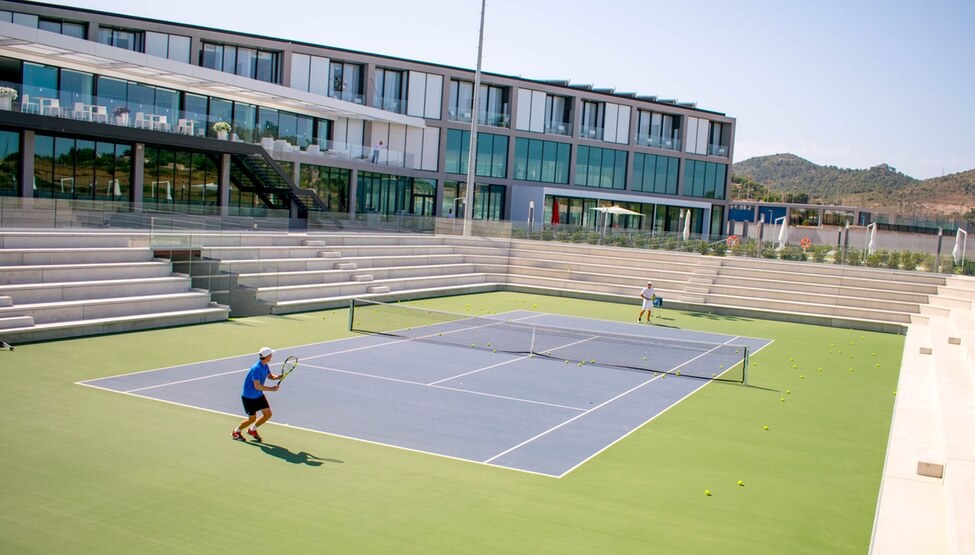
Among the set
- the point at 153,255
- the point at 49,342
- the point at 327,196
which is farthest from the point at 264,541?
the point at 327,196

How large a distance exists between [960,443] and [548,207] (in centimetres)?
5156

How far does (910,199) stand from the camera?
13062 cm

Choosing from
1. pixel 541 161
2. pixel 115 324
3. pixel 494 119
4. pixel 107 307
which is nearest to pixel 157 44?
pixel 494 119

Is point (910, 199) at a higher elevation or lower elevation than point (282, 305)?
higher

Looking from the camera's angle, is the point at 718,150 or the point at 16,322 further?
the point at 718,150

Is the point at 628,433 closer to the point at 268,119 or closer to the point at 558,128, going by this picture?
the point at 268,119

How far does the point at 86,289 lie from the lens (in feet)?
70.5

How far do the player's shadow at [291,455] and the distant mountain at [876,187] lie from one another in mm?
94595

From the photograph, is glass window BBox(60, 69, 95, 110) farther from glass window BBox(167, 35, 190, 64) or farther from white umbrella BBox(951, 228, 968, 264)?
white umbrella BBox(951, 228, 968, 264)

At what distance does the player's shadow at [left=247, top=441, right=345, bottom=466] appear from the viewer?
11969 millimetres

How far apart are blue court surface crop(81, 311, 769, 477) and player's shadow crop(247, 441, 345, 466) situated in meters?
0.68

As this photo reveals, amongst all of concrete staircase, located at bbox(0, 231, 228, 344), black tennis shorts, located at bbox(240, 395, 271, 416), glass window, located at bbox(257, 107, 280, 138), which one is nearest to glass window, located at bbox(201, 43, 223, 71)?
glass window, located at bbox(257, 107, 280, 138)

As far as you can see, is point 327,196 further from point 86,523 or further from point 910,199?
point 910,199

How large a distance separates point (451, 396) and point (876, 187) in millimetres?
163512
